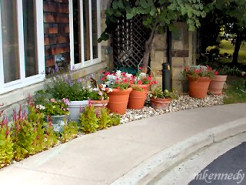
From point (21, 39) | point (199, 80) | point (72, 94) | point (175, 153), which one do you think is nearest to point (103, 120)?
point (72, 94)

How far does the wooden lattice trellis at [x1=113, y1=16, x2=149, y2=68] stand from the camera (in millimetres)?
8648

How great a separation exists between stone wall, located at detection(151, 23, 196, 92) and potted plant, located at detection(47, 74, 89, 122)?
2.71m

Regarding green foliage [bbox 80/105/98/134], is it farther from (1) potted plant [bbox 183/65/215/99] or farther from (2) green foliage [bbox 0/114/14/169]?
(1) potted plant [bbox 183/65/215/99]

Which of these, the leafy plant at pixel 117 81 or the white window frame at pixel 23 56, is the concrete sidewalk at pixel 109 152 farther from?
the white window frame at pixel 23 56

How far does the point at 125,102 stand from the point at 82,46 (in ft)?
4.67

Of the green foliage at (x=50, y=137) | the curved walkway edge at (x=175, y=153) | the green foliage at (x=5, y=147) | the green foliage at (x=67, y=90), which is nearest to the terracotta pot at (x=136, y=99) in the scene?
the green foliage at (x=67, y=90)

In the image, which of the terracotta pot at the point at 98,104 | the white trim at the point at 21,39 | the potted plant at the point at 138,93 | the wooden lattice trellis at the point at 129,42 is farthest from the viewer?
the wooden lattice trellis at the point at 129,42

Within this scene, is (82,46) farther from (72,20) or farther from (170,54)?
(170,54)

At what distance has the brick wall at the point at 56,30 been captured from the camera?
20.8 feet

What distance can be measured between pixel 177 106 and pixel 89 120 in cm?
243

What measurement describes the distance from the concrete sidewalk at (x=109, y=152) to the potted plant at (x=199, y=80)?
4.29 ft

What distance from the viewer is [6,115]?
16.9ft

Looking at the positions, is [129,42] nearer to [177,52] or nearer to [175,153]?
[177,52]

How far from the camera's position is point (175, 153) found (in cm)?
503
